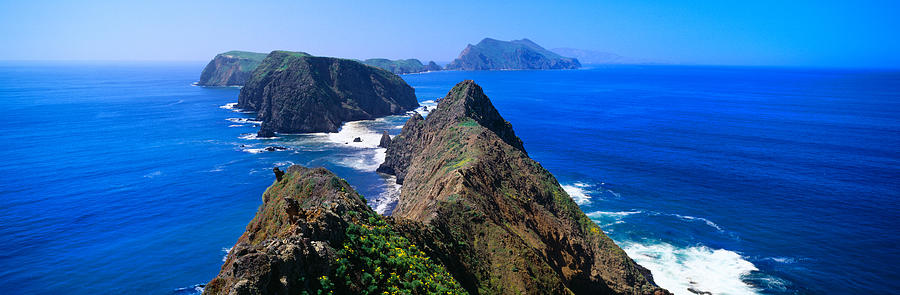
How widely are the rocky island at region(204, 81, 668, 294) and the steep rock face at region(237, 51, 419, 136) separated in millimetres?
85793

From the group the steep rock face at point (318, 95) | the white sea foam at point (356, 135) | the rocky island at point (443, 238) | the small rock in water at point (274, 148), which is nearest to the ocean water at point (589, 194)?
the white sea foam at point (356, 135)

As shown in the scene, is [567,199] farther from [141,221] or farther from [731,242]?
[141,221]

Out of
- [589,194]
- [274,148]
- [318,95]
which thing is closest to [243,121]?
[318,95]

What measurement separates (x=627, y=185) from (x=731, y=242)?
26.4 metres

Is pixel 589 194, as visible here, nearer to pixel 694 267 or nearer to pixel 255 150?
pixel 694 267

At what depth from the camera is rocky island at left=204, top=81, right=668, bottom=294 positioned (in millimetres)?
22172

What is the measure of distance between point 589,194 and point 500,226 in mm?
45004

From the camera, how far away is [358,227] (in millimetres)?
29219

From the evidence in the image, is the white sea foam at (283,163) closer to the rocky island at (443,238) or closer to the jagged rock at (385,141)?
the jagged rock at (385,141)

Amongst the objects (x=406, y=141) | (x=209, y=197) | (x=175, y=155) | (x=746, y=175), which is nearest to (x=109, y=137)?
(x=175, y=155)

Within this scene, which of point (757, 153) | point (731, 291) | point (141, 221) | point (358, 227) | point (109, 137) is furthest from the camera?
point (109, 137)

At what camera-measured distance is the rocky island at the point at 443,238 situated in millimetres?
22172

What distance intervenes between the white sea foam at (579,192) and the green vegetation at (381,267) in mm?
52271

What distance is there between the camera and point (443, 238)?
38594mm
